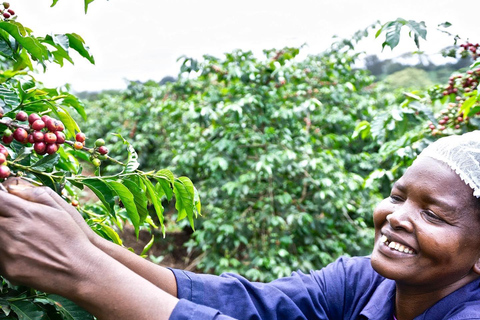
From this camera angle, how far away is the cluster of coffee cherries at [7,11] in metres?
1.20

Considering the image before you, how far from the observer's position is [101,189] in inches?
40.1

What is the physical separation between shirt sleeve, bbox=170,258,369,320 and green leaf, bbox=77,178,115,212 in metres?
0.35

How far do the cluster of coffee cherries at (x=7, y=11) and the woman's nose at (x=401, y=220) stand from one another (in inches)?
46.3

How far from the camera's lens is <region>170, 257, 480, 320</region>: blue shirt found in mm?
1288

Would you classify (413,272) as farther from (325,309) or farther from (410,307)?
(325,309)

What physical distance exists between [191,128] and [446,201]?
3712mm

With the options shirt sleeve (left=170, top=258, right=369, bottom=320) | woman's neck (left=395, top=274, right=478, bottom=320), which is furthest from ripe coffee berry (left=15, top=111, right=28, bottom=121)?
woman's neck (left=395, top=274, right=478, bottom=320)

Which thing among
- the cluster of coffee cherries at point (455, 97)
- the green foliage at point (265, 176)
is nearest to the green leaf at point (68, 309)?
the cluster of coffee cherries at point (455, 97)

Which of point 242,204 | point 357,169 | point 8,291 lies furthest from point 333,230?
point 8,291

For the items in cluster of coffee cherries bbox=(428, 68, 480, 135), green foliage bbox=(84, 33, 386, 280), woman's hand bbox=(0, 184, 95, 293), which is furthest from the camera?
green foliage bbox=(84, 33, 386, 280)

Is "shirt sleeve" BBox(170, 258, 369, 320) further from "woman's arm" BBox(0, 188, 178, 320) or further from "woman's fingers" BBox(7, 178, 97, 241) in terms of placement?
"woman's fingers" BBox(7, 178, 97, 241)

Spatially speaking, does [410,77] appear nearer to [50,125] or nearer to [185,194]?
[185,194]

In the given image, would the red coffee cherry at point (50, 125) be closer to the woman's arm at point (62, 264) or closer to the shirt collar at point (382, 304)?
the woman's arm at point (62, 264)

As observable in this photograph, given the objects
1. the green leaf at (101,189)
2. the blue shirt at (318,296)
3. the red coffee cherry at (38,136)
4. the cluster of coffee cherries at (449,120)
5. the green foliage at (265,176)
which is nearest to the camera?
the red coffee cherry at (38,136)
